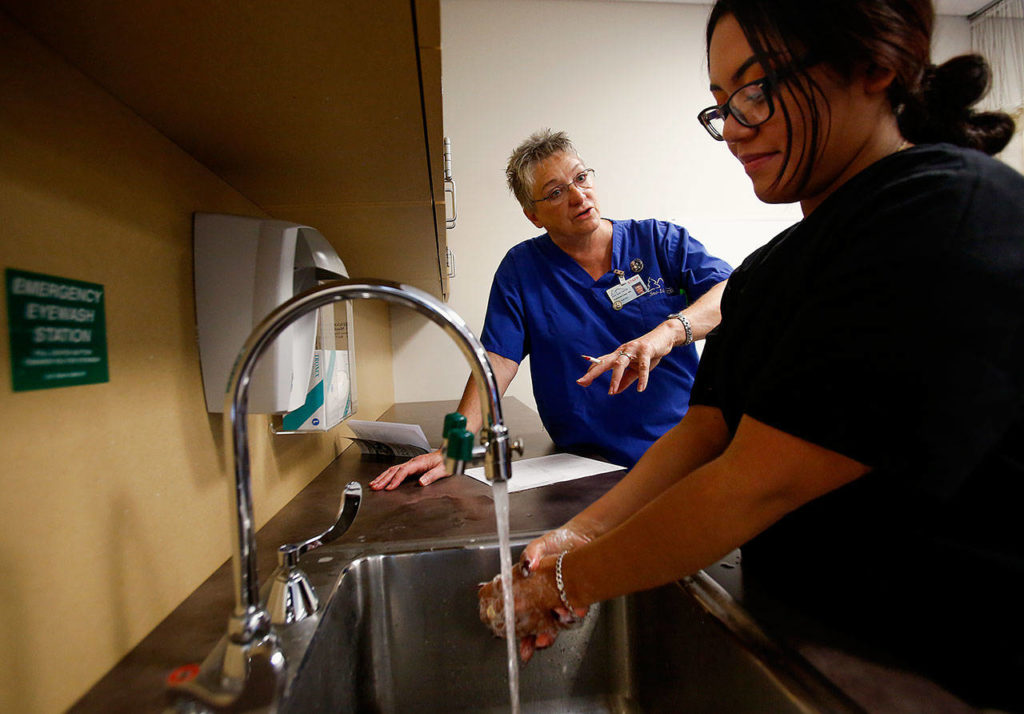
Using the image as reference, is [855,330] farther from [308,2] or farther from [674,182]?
[674,182]

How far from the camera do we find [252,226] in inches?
28.4

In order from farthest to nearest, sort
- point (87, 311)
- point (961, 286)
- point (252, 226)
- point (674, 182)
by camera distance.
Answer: point (674, 182)
point (252, 226)
point (87, 311)
point (961, 286)

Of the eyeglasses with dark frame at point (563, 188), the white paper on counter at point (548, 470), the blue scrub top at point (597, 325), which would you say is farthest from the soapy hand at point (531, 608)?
the eyeglasses with dark frame at point (563, 188)

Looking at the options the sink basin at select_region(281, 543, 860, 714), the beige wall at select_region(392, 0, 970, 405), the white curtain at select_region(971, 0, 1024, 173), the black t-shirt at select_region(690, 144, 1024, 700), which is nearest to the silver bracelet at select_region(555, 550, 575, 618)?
the sink basin at select_region(281, 543, 860, 714)

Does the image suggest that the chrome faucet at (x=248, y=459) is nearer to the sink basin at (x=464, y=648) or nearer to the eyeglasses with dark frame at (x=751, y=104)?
the sink basin at (x=464, y=648)

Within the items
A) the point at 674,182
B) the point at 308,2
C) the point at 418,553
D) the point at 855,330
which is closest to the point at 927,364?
the point at 855,330

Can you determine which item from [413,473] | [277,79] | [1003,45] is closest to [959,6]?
[1003,45]

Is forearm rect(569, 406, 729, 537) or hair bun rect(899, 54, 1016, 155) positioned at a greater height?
hair bun rect(899, 54, 1016, 155)

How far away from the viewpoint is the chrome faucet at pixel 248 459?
0.43m

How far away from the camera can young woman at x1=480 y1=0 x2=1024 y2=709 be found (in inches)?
14.1

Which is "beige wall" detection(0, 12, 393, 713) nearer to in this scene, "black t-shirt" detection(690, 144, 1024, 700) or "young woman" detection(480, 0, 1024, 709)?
"young woman" detection(480, 0, 1024, 709)

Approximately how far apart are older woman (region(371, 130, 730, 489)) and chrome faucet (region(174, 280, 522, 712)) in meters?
1.02

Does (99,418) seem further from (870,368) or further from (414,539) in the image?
(870,368)

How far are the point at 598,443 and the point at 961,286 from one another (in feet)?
3.85
